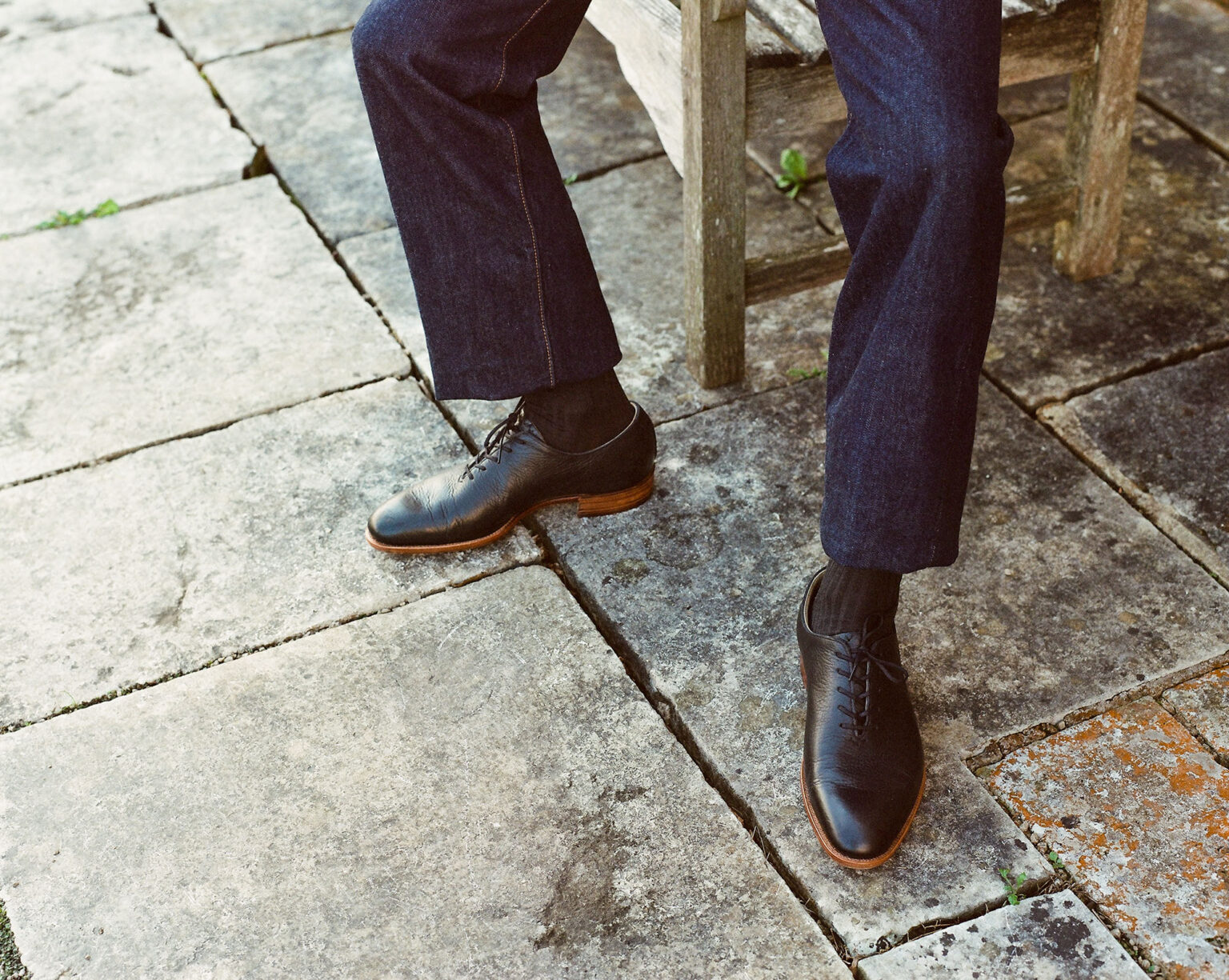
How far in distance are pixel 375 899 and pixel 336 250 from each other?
1.69 metres

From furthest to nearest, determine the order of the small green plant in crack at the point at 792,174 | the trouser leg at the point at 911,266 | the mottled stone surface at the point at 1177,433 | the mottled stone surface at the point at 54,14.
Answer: the mottled stone surface at the point at 54,14 → the small green plant in crack at the point at 792,174 → the mottled stone surface at the point at 1177,433 → the trouser leg at the point at 911,266

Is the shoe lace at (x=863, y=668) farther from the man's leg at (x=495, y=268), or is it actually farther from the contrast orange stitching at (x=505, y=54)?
the contrast orange stitching at (x=505, y=54)

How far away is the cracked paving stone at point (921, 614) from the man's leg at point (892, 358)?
0.24 ft

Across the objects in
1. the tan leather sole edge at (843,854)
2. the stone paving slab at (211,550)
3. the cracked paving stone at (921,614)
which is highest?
the tan leather sole edge at (843,854)

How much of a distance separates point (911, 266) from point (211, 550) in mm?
1272

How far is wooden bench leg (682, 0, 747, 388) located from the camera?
2.00 metres

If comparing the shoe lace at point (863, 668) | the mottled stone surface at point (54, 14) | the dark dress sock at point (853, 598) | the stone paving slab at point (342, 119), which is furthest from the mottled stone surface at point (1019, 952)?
the mottled stone surface at point (54, 14)

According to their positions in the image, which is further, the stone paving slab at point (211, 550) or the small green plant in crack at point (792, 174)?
the small green plant in crack at point (792, 174)

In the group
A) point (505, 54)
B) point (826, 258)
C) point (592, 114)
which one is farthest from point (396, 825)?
point (592, 114)

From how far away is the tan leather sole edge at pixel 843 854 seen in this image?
59.4 inches

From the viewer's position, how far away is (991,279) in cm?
143

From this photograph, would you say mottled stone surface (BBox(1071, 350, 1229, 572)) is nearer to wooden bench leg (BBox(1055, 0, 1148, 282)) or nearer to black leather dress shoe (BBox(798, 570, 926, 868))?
wooden bench leg (BBox(1055, 0, 1148, 282))

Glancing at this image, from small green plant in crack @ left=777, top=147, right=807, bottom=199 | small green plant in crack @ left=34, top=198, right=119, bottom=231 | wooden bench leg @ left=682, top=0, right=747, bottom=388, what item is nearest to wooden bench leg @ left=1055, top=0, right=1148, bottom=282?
small green plant in crack @ left=777, top=147, right=807, bottom=199

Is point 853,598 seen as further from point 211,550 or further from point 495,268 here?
point 211,550
